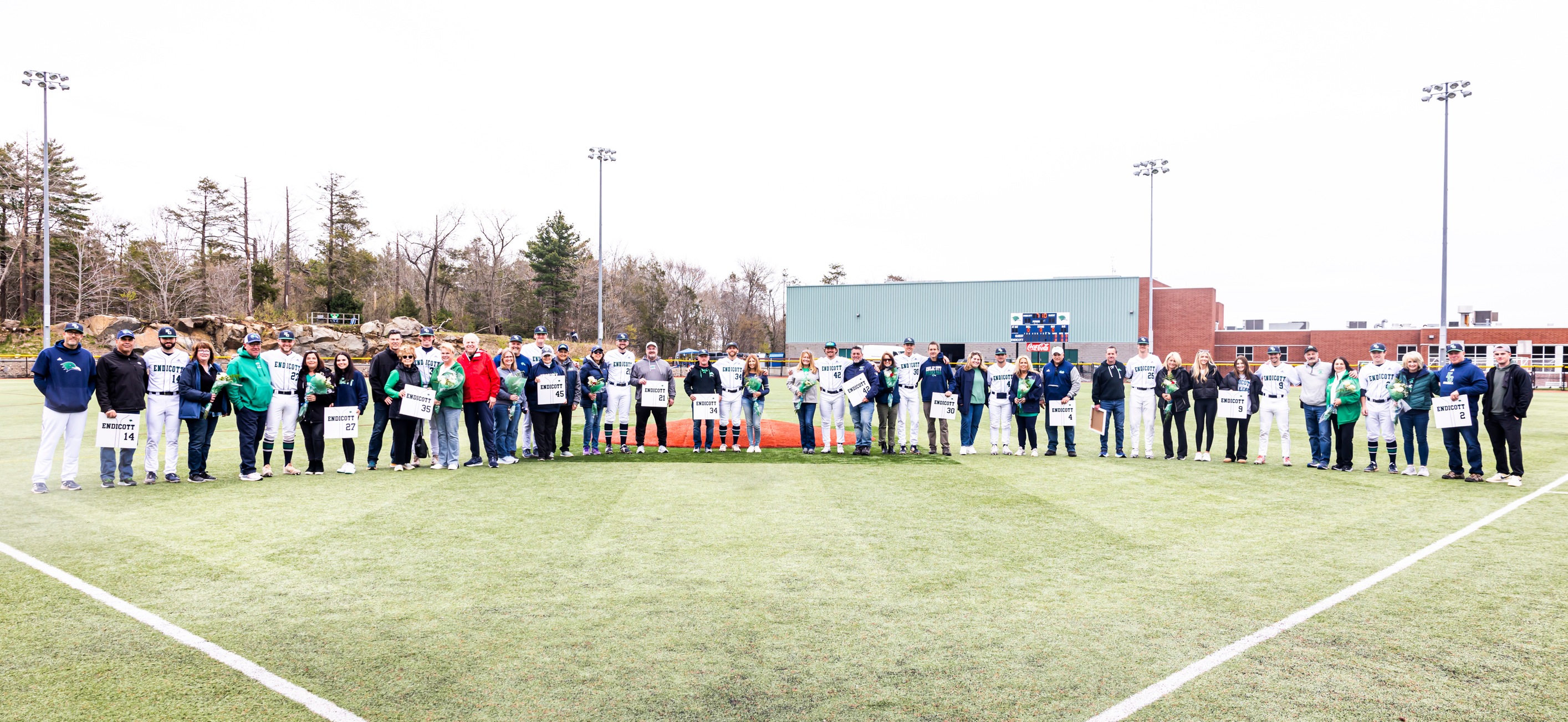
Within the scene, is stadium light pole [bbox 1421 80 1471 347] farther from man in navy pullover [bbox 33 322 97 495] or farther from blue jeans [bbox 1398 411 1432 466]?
man in navy pullover [bbox 33 322 97 495]

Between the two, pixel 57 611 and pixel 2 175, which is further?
pixel 2 175

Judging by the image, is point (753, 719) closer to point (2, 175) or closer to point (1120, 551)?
point (1120, 551)

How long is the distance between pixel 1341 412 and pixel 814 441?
25.9 feet

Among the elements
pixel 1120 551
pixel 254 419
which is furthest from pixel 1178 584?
pixel 254 419

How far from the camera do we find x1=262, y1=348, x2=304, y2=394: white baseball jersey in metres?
10.1

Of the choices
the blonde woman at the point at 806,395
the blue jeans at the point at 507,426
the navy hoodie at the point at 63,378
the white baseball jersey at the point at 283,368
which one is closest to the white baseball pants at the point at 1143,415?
the blonde woman at the point at 806,395

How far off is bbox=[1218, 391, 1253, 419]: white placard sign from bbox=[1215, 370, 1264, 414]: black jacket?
3.6 inches

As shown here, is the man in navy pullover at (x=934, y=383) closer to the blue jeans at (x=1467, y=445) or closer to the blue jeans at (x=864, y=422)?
the blue jeans at (x=864, y=422)

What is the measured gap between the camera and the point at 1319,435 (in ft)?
38.6

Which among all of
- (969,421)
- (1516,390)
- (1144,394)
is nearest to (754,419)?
(969,421)

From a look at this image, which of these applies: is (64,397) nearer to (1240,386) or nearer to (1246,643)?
(1246,643)

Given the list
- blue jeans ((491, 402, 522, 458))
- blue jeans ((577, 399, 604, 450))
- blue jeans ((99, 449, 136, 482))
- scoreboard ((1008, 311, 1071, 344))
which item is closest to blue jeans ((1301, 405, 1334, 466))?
blue jeans ((577, 399, 604, 450))

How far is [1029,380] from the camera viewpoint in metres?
12.8

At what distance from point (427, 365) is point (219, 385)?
7.93ft
